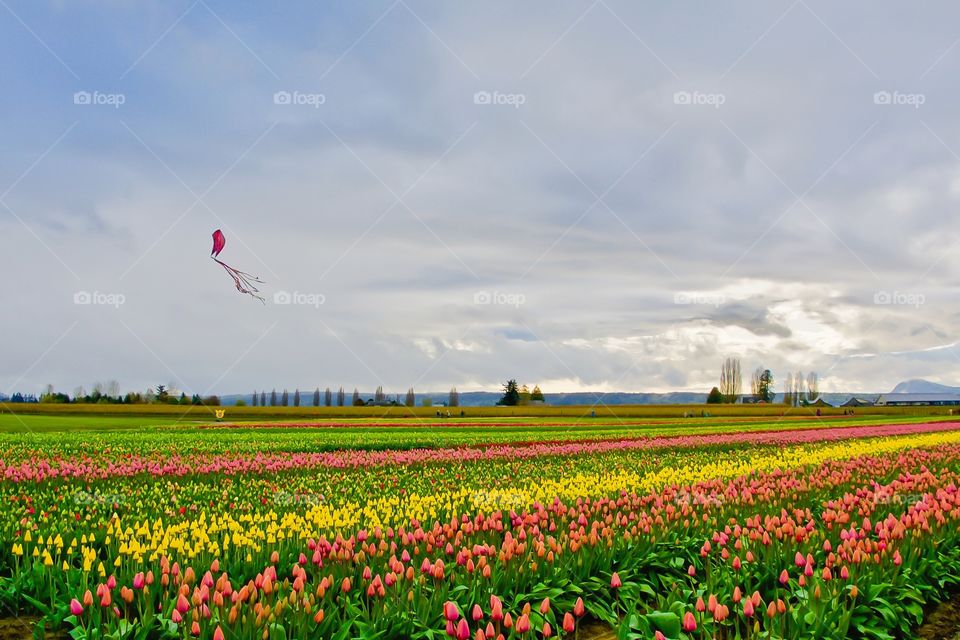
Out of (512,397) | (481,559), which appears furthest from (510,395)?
(481,559)

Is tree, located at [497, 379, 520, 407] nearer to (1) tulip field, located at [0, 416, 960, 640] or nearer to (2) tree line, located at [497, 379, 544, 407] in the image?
(2) tree line, located at [497, 379, 544, 407]

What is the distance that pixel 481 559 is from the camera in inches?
247

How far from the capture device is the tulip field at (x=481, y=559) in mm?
5324

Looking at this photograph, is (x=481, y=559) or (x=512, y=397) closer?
(x=481, y=559)

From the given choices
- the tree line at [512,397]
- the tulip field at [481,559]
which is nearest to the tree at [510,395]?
the tree line at [512,397]

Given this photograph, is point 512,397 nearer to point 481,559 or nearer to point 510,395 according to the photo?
point 510,395

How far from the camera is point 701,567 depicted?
7.43 m

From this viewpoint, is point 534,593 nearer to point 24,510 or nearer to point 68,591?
point 68,591

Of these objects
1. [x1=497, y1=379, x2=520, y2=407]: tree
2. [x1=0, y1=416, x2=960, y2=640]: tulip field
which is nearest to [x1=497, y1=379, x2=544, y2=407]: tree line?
[x1=497, y1=379, x2=520, y2=407]: tree

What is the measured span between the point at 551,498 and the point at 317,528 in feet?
13.1

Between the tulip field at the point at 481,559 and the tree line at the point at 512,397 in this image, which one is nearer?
the tulip field at the point at 481,559

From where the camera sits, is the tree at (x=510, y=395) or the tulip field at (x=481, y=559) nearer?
the tulip field at (x=481, y=559)

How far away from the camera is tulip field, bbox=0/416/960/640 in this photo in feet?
17.5

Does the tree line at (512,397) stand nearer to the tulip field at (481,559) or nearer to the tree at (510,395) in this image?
the tree at (510,395)
